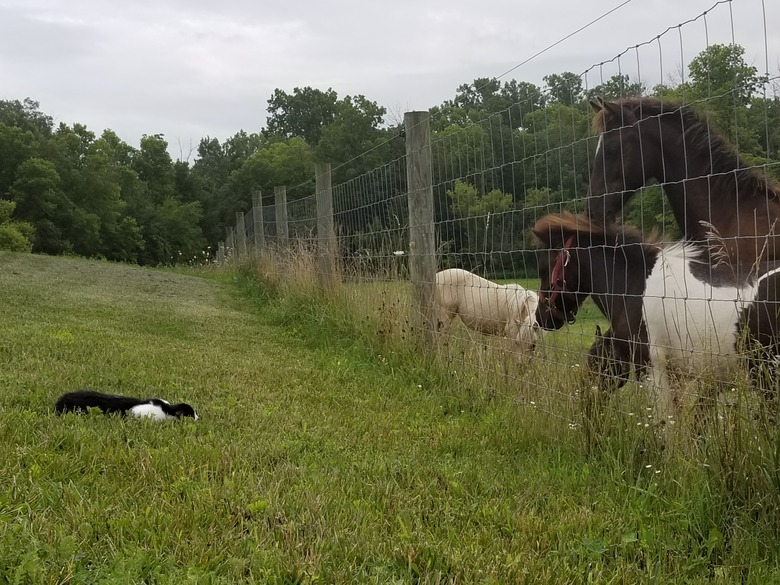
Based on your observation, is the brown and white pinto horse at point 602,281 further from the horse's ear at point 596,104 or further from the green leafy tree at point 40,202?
the green leafy tree at point 40,202

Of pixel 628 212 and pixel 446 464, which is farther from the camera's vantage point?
pixel 628 212

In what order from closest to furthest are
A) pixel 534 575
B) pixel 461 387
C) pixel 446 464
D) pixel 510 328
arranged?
pixel 534 575 → pixel 446 464 → pixel 461 387 → pixel 510 328

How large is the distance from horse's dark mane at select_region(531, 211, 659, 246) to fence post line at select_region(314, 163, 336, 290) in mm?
4091

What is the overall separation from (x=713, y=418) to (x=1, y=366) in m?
4.05

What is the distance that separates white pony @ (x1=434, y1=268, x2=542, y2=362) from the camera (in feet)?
16.2

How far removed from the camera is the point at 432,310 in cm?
548

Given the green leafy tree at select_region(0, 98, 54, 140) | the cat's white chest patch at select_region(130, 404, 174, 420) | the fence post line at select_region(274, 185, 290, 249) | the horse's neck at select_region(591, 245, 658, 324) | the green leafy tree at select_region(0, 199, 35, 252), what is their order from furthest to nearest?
the green leafy tree at select_region(0, 98, 54, 140), the green leafy tree at select_region(0, 199, 35, 252), the fence post line at select_region(274, 185, 290, 249), the horse's neck at select_region(591, 245, 658, 324), the cat's white chest patch at select_region(130, 404, 174, 420)

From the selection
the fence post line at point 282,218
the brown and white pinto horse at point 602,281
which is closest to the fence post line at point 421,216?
the brown and white pinto horse at point 602,281

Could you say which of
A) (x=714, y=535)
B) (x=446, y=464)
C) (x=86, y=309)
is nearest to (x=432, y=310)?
(x=446, y=464)

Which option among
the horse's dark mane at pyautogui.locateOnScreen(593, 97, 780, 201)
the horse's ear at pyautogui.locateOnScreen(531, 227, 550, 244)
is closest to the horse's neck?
the horse's ear at pyautogui.locateOnScreen(531, 227, 550, 244)

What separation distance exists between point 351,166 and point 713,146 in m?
A: 23.4

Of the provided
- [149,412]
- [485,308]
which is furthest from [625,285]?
[485,308]

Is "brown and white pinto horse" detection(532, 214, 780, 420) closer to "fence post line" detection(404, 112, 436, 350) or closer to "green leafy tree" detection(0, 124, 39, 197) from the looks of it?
"fence post line" detection(404, 112, 436, 350)

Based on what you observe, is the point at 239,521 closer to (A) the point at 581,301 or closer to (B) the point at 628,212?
(A) the point at 581,301
